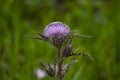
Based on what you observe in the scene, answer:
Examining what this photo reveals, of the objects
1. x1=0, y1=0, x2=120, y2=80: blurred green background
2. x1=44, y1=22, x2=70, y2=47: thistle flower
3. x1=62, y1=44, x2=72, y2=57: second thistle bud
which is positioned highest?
x1=0, y1=0, x2=120, y2=80: blurred green background

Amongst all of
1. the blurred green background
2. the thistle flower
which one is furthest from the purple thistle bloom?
the blurred green background

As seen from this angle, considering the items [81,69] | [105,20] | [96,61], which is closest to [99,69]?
[96,61]

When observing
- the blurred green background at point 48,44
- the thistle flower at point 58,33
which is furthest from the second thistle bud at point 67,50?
the blurred green background at point 48,44

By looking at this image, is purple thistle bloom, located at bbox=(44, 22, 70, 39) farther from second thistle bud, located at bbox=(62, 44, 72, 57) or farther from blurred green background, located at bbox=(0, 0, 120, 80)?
blurred green background, located at bbox=(0, 0, 120, 80)

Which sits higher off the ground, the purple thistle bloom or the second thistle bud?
the purple thistle bloom

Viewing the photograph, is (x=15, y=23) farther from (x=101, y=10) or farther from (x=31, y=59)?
(x=101, y=10)

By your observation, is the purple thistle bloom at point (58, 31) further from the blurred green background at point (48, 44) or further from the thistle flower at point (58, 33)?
the blurred green background at point (48, 44)
